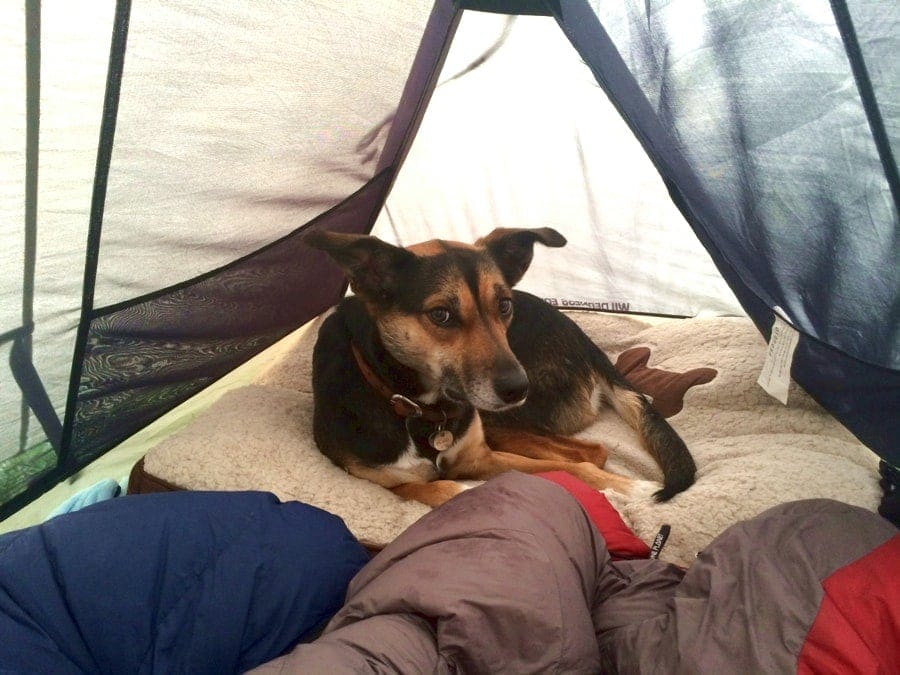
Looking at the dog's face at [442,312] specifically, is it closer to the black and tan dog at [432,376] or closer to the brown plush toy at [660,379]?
the black and tan dog at [432,376]

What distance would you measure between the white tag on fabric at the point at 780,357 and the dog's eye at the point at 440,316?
81 centimetres

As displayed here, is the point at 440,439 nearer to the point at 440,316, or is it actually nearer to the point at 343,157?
the point at 440,316

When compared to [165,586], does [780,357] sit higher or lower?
higher

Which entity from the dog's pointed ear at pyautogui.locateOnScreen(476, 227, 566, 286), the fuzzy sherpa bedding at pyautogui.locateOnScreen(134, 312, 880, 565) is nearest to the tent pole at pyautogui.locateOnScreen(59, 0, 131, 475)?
the fuzzy sherpa bedding at pyautogui.locateOnScreen(134, 312, 880, 565)

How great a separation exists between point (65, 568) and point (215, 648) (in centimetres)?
31

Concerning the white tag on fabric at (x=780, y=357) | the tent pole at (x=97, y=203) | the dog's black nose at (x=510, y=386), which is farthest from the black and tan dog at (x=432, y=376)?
the tent pole at (x=97, y=203)

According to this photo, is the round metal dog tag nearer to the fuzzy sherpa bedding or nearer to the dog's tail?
the fuzzy sherpa bedding

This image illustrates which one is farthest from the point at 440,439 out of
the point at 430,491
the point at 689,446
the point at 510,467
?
the point at 689,446

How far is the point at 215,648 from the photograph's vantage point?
1.15 meters

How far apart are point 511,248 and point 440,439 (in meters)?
0.63

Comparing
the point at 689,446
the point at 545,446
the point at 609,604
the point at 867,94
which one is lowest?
the point at 545,446

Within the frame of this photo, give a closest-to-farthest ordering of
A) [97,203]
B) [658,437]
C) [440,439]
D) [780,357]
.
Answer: [97,203]
[780,357]
[440,439]
[658,437]

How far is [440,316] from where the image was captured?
1794 mm

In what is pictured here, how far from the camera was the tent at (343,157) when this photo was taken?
1222 millimetres
